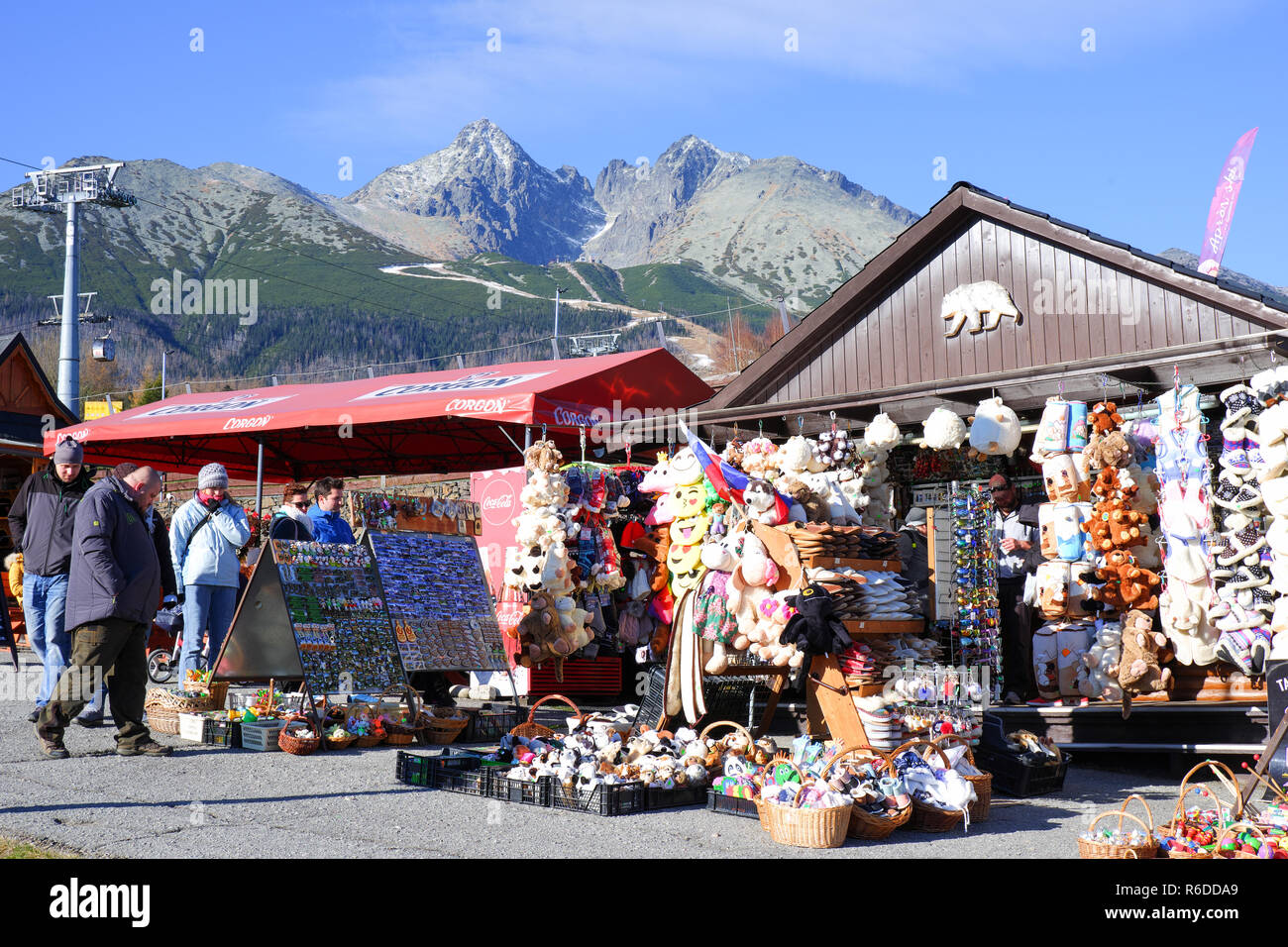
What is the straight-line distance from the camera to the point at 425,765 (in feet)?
20.6

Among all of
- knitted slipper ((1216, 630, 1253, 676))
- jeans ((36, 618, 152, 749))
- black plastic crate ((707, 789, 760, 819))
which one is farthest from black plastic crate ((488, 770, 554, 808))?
knitted slipper ((1216, 630, 1253, 676))

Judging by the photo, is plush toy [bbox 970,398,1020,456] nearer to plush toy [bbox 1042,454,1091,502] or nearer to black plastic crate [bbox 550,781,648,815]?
plush toy [bbox 1042,454,1091,502]

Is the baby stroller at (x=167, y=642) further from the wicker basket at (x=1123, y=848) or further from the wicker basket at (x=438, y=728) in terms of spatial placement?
the wicker basket at (x=1123, y=848)

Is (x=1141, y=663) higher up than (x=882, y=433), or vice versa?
(x=882, y=433)

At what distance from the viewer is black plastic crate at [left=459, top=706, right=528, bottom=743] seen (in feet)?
26.5

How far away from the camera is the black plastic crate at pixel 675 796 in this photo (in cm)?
576

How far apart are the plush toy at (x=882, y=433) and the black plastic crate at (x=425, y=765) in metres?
4.36

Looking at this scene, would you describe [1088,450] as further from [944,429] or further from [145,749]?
[145,749]

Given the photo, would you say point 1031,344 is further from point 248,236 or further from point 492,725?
point 248,236

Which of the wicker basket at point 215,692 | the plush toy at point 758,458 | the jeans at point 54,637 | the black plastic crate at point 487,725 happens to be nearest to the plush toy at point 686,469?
the plush toy at point 758,458

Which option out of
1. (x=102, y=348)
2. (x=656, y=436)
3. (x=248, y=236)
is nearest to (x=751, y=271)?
(x=248, y=236)

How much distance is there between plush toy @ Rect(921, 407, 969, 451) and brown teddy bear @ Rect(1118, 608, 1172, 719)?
6.32 ft

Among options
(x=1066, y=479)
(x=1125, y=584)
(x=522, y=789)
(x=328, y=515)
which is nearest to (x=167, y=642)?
(x=328, y=515)

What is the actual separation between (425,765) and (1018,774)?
10.7ft
